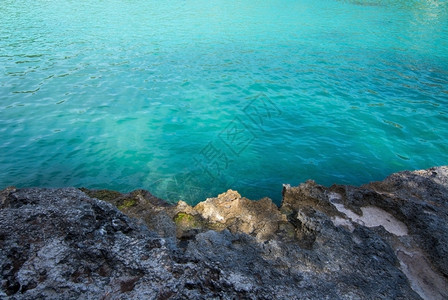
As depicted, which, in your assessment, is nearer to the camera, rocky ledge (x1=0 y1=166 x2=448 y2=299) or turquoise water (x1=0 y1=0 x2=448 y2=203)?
rocky ledge (x1=0 y1=166 x2=448 y2=299)

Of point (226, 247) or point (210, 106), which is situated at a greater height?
point (226, 247)

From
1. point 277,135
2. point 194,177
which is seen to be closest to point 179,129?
point 194,177

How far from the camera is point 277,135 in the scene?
1034 centimetres

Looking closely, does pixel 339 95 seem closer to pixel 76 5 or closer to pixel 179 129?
pixel 179 129

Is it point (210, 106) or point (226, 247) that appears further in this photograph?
point (210, 106)

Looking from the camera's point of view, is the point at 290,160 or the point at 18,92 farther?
the point at 18,92

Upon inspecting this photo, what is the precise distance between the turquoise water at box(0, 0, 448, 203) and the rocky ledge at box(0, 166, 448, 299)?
7.37 feet

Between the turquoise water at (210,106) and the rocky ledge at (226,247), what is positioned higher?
the rocky ledge at (226,247)

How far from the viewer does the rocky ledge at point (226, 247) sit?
3049 mm

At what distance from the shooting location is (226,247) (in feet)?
13.8

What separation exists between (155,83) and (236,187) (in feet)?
24.4

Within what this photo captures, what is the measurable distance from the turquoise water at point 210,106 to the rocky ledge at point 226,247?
2.25 meters

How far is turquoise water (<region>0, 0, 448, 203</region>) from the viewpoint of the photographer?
8570 millimetres

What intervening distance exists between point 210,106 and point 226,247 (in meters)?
8.30
